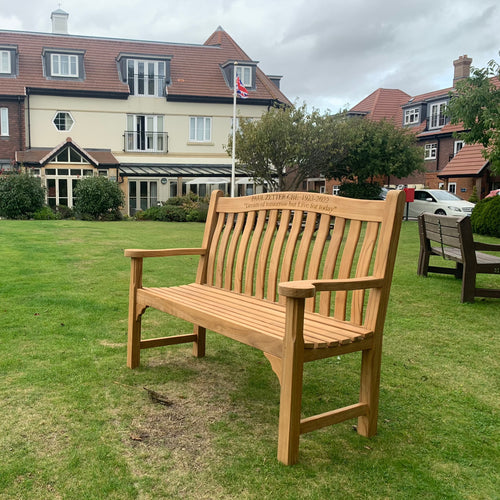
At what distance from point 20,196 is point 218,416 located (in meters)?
20.1

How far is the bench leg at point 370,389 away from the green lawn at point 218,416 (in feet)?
0.21

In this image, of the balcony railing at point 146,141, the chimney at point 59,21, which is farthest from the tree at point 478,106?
the chimney at point 59,21

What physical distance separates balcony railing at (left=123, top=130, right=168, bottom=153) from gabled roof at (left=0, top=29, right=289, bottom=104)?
7.59 feet

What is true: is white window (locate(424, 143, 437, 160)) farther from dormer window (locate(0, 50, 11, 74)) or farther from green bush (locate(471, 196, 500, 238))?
dormer window (locate(0, 50, 11, 74))

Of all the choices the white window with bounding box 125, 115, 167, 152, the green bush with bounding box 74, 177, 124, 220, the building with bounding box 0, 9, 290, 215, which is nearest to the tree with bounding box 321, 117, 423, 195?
the building with bounding box 0, 9, 290, 215

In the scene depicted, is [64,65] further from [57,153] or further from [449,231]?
[449,231]

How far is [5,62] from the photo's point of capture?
2975cm

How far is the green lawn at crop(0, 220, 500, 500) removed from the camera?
2412 millimetres

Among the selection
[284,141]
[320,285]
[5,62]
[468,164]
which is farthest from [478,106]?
[5,62]

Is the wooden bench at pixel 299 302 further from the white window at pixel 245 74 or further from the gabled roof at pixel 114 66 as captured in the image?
the white window at pixel 245 74

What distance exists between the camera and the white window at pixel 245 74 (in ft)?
107

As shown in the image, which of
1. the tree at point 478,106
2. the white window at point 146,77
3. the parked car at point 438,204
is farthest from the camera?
the white window at point 146,77

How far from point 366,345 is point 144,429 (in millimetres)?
1287

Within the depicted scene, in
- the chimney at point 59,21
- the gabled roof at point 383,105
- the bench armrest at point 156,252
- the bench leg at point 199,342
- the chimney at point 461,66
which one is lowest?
the bench leg at point 199,342
